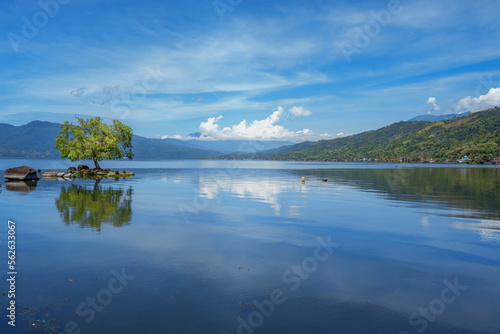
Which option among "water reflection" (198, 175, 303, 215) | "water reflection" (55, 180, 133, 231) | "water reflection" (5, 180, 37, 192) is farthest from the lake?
"water reflection" (5, 180, 37, 192)

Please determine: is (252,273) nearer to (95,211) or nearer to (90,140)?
(95,211)

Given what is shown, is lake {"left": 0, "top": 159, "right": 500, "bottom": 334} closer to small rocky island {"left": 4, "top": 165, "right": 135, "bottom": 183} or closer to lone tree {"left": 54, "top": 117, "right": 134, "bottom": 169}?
small rocky island {"left": 4, "top": 165, "right": 135, "bottom": 183}

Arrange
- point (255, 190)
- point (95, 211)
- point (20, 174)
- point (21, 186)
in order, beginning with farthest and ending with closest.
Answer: point (20, 174) → point (21, 186) → point (255, 190) → point (95, 211)

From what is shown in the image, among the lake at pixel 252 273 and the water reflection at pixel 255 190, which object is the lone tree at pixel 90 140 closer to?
the water reflection at pixel 255 190

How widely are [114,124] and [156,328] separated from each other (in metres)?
104

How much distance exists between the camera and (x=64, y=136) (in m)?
100

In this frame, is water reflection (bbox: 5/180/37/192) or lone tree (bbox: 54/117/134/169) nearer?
water reflection (bbox: 5/180/37/192)

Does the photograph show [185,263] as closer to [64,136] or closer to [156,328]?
[156,328]

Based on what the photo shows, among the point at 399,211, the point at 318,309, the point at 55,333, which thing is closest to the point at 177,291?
the point at 55,333

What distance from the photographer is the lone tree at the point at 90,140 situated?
9712cm

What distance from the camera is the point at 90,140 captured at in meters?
98.1

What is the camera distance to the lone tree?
97.1 m

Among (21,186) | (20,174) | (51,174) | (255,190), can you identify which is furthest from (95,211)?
(51,174)

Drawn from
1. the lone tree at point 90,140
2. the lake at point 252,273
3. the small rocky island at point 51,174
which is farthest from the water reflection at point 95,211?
the lone tree at point 90,140
